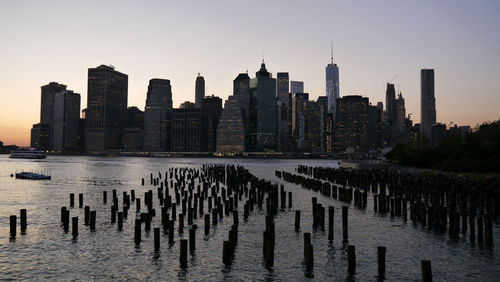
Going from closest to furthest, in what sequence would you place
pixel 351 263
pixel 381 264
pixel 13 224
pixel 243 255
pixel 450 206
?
pixel 381 264 < pixel 351 263 < pixel 243 255 < pixel 13 224 < pixel 450 206

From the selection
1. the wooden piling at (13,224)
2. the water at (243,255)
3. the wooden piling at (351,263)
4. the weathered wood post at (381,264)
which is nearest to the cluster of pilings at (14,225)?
the wooden piling at (13,224)

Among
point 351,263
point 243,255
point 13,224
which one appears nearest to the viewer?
point 351,263

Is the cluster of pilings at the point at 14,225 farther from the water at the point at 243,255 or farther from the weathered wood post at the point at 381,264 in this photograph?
the weathered wood post at the point at 381,264

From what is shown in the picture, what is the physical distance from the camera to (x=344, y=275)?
784 inches

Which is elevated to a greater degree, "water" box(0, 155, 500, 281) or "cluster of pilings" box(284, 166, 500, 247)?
"cluster of pilings" box(284, 166, 500, 247)

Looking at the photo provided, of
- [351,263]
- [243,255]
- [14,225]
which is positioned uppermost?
[14,225]

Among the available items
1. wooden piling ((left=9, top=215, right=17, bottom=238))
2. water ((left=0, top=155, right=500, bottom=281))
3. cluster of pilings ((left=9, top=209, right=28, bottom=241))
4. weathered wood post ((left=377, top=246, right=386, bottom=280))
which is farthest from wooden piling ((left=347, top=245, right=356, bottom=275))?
wooden piling ((left=9, top=215, right=17, bottom=238))

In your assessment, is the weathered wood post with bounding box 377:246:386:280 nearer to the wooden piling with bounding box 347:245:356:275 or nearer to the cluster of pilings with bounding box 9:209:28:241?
the wooden piling with bounding box 347:245:356:275

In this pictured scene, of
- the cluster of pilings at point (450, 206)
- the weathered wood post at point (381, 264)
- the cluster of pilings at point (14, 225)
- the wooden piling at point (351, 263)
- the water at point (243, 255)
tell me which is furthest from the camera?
the cluster of pilings at point (450, 206)

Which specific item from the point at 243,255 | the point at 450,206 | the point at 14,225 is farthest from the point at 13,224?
the point at 450,206

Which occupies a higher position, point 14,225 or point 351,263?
point 14,225

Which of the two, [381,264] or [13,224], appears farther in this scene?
[13,224]

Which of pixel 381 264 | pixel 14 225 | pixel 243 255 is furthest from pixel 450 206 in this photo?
pixel 14 225

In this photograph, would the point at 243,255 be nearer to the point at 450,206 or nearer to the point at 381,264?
the point at 381,264
